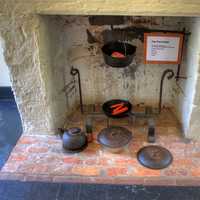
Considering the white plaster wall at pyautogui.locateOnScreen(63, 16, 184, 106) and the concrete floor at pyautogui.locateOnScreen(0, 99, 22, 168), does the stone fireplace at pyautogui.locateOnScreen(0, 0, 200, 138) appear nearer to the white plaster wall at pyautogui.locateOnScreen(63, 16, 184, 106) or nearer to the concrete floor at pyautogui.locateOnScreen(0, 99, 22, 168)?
the white plaster wall at pyautogui.locateOnScreen(63, 16, 184, 106)

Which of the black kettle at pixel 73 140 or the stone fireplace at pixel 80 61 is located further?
the black kettle at pixel 73 140

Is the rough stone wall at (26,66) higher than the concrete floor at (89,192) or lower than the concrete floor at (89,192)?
higher

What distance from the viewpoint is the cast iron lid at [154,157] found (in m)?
1.53

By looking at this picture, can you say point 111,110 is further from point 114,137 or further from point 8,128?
point 8,128

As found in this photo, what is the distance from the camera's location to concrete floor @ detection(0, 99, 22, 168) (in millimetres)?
1746

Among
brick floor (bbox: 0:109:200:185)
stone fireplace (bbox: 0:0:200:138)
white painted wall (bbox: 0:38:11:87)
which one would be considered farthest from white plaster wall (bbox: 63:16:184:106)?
white painted wall (bbox: 0:38:11:87)

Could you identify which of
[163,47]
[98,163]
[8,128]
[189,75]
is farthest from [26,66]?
[189,75]

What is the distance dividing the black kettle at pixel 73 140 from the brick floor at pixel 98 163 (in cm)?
4

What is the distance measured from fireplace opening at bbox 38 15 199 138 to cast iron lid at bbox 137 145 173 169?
0.29 metres

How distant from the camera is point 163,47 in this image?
1793 millimetres

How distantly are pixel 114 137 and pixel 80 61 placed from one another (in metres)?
0.76

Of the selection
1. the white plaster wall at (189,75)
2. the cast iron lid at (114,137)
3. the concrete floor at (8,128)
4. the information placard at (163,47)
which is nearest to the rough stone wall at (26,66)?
the concrete floor at (8,128)

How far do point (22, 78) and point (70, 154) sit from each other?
2.09 ft

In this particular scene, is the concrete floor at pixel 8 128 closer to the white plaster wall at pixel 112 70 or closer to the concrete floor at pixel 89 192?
the concrete floor at pixel 89 192
